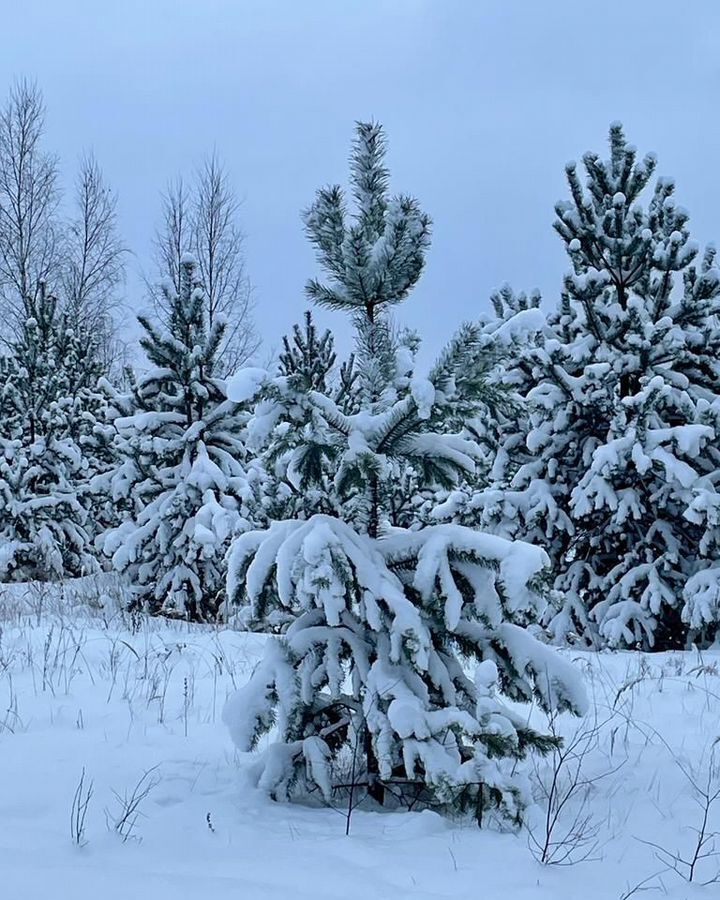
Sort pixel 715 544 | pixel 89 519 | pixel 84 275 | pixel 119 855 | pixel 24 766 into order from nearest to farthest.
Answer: pixel 119 855
pixel 24 766
pixel 715 544
pixel 89 519
pixel 84 275

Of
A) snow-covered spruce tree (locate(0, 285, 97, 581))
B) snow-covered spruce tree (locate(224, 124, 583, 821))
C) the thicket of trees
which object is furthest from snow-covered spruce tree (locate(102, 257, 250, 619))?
snow-covered spruce tree (locate(224, 124, 583, 821))

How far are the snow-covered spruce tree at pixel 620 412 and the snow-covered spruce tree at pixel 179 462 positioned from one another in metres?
3.42

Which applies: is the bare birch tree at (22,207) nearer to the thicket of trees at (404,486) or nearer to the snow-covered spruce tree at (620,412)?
the thicket of trees at (404,486)

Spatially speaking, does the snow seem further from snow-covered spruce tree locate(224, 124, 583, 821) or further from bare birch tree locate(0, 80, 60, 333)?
bare birch tree locate(0, 80, 60, 333)

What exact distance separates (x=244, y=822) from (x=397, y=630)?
960 mm

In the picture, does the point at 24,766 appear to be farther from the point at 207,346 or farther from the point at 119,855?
the point at 207,346

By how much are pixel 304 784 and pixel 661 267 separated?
25.1ft

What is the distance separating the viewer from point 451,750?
10.9ft

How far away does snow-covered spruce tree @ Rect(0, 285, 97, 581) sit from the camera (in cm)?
1351

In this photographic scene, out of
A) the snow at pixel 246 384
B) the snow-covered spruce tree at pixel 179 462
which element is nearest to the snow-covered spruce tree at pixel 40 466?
the snow-covered spruce tree at pixel 179 462

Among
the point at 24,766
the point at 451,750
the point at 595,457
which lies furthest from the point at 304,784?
the point at 595,457

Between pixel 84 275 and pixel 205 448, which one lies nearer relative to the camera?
pixel 205 448

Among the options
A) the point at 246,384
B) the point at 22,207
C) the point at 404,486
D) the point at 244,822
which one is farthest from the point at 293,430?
the point at 22,207

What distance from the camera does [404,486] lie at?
37.7 feet
